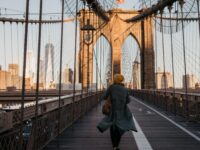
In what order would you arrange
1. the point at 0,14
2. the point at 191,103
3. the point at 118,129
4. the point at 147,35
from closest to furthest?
1. the point at 118,129
2. the point at 191,103
3. the point at 0,14
4. the point at 147,35

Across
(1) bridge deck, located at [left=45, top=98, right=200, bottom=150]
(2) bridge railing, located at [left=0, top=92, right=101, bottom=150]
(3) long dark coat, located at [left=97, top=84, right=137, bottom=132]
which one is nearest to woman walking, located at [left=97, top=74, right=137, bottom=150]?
(3) long dark coat, located at [left=97, top=84, right=137, bottom=132]

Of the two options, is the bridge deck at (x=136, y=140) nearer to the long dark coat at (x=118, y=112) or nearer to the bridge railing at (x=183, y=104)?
the long dark coat at (x=118, y=112)

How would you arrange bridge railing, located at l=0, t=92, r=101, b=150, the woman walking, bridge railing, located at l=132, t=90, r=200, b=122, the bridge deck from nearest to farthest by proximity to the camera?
bridge railing, located at l=0, t=92, r=101, b=150 → the woman walking → the bridge deck → bridge railing, located at l=132, t=90, r=200, b=122

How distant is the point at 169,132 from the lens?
9906 mm

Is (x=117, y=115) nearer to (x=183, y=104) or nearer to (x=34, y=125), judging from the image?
(x=34, y=125)

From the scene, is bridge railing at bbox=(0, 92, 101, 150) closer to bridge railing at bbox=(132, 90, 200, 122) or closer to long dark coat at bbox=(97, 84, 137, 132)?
long dark coat at bbox=(97, 84, 137, 132)

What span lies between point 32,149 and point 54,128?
84.5 inches

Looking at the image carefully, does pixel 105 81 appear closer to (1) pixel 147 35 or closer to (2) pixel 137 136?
(1) pixel 147 35

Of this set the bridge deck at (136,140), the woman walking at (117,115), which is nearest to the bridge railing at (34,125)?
the bridge deck at (136,140)

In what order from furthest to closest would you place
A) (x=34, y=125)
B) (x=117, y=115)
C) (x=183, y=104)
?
(x=183, y=104)
(x=117, y=115)
(x=34, y=125)

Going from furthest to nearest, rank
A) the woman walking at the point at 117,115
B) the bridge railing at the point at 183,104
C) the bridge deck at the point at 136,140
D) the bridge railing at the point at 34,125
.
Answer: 1. the bridge railing at the point at 183,104
2. the bridge deck at the point at 136,140
3. the woman walking at the point at 117,115
4. the bridge railing at the point at 34,125

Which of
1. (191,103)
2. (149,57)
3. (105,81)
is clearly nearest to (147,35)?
(149,57)

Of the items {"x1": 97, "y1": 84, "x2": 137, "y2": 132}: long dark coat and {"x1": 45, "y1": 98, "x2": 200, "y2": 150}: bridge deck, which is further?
{"x1": 45, "y1": 98, "x2": 200, "y2": 150}: bridge deck

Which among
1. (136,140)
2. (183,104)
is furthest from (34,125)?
(183,104)
